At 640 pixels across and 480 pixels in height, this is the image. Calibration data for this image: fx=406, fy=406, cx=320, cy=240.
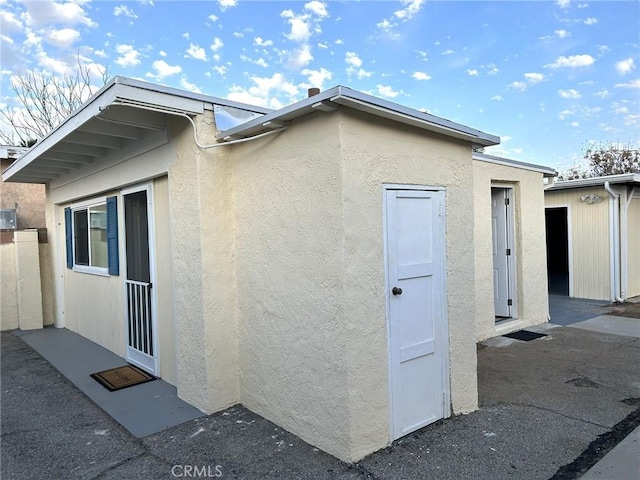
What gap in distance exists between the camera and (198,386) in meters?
3.72

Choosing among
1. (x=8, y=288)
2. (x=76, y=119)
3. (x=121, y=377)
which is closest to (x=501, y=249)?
(x=121, y=377)

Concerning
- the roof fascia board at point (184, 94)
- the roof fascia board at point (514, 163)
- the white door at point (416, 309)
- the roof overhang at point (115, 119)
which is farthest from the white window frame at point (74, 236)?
the roof fascia board at point (514, 163)

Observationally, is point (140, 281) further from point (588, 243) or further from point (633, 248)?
point (633, 248)

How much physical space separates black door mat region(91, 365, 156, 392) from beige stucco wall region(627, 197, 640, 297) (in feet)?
32.1

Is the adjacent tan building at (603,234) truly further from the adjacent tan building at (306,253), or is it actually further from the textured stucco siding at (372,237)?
the textured stucco siding at (372,237)

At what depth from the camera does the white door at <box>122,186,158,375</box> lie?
4.62m

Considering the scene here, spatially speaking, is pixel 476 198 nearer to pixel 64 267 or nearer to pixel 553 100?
pixel 553 100

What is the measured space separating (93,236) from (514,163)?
21.7 ft

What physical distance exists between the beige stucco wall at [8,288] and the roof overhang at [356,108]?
6358 mm

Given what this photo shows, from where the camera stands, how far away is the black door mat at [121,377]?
439 cm

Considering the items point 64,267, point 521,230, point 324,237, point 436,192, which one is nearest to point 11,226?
point 64,267

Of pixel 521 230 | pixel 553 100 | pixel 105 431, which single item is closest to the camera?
pixel 105 431

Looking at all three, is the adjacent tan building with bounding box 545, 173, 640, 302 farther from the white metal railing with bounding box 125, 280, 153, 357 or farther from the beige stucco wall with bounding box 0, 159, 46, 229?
the beige stucco wall with bounding box 0, 159, 46, 229

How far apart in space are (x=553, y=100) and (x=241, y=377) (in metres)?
10.3
